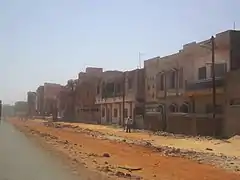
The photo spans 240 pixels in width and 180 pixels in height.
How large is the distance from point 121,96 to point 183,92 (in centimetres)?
2433

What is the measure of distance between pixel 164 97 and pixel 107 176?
3475 cm

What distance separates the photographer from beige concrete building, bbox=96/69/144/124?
60.7 metres

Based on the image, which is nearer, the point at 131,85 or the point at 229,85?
the point at 229,85

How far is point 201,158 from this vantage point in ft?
75.5

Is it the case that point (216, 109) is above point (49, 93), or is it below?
below

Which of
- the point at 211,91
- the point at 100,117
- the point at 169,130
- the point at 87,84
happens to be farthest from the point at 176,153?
the point at 87,84

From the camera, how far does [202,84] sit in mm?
39844

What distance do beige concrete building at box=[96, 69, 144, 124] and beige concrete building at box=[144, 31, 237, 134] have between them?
10.6ft

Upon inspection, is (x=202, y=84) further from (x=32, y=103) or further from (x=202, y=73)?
(x=32, y=103)

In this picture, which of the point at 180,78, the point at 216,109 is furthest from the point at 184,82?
the point at 216,109

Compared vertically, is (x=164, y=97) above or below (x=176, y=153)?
above

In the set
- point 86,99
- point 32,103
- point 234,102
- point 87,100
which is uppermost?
point 32,103

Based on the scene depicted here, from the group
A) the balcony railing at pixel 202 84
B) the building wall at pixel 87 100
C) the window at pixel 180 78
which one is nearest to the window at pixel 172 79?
the window at pixel 180 78

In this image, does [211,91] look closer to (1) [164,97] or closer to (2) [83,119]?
(1) [164,97]
